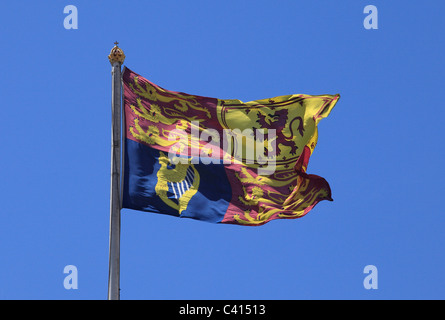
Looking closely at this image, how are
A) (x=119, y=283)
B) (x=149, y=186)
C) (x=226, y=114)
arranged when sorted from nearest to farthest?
(x=119, y=283)
(x=149, y=186)
(x=226, y=114)

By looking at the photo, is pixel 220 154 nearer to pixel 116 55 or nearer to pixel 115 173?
pixel 115 173

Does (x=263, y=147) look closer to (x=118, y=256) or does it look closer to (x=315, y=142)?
(x=315, y=142)

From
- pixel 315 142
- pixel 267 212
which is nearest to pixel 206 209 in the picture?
pixel 267 212

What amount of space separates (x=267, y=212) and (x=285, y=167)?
5.41ft

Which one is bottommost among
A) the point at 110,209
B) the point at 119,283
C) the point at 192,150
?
the point at 119,283

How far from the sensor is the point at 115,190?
102 feet

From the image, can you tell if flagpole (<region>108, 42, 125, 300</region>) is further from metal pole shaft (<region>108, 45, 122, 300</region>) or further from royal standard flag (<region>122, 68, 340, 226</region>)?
royal standard flag (<region>122, 68, 340, 226</region>)

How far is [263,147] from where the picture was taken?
3472 cm

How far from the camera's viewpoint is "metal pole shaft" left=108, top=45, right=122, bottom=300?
99.6 feet

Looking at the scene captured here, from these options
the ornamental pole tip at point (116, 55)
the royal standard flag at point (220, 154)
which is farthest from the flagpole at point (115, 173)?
the royal standard flag at point (220, 154)

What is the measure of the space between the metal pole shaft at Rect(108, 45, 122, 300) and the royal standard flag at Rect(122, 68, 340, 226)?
33.4 inches

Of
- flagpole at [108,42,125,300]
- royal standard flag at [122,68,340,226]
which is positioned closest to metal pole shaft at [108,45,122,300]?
flagpole at [108,42,125,300]

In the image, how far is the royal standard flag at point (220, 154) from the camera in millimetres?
32969

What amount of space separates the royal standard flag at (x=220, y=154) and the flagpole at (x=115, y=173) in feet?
2.79
